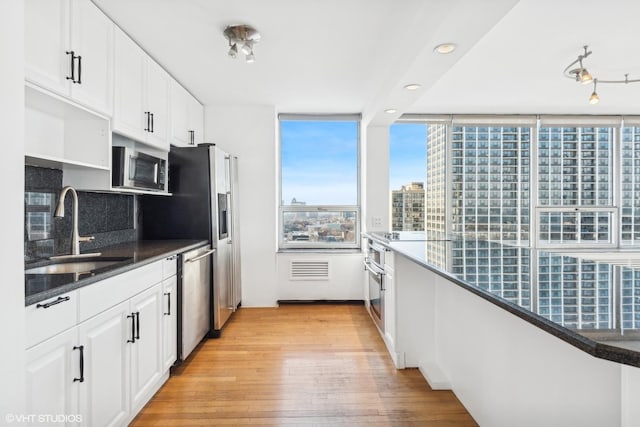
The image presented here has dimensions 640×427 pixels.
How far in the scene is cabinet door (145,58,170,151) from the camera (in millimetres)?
2871

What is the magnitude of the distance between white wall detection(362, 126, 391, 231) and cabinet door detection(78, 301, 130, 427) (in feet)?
10.1

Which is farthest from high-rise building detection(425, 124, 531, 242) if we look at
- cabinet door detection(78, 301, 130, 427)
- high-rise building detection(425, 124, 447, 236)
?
cabinet door detection(78, 301, 130, 427)

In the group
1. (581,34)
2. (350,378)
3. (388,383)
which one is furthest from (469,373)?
(581,34)

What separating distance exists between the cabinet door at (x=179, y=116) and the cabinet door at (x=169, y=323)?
1.51 m

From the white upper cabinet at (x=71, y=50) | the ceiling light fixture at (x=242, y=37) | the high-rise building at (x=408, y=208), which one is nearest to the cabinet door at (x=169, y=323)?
the white upper cabinet at (x=71, y=50)

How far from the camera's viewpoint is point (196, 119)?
4047mm

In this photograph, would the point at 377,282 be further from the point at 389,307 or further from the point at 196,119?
the point at 196,119

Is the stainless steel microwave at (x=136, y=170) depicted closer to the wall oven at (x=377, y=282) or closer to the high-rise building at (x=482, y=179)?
the wall oven at (x=377, y=282)

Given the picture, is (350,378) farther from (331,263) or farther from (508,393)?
(331,263)

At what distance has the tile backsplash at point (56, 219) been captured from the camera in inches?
81.1

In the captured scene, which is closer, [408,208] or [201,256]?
[201,256]

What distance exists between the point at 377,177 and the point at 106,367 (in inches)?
135

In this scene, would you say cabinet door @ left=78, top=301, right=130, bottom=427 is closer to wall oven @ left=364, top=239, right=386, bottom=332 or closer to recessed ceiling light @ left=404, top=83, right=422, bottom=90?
wall oven @ left=364, top=239, right=386, bottom=332

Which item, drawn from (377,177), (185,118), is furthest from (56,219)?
(377,177)
